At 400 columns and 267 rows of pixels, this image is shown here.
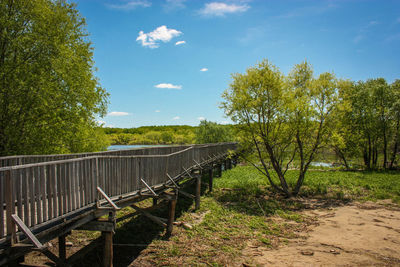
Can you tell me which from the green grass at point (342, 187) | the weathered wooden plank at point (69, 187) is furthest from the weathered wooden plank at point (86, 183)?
the green grass at point (342, 187)

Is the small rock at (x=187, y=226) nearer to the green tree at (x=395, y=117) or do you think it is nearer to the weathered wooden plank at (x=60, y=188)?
the weathered wooden plank at (x=60, y=188)

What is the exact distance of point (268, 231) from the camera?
11.9 m

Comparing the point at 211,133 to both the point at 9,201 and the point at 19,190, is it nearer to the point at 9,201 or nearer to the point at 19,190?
the point at 19,190

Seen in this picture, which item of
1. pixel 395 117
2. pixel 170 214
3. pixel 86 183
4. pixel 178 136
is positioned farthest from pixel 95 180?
pixel 178 136

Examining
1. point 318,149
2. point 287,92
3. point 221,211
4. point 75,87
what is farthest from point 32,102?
point 318,149

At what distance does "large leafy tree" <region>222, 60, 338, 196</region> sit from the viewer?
61.1 ft

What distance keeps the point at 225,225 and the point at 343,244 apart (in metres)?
5.15

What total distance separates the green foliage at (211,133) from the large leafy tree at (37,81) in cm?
4479

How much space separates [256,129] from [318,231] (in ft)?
29.1

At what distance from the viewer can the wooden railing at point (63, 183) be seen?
15.0ft

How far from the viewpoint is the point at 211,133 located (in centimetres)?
6194

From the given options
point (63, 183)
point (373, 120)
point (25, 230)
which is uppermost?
point (373, 120)

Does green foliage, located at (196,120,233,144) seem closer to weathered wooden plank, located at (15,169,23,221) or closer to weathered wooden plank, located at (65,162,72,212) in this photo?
weathered wooden plank, located at (65,162,72,212)

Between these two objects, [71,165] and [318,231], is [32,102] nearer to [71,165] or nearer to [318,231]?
[71,165]
